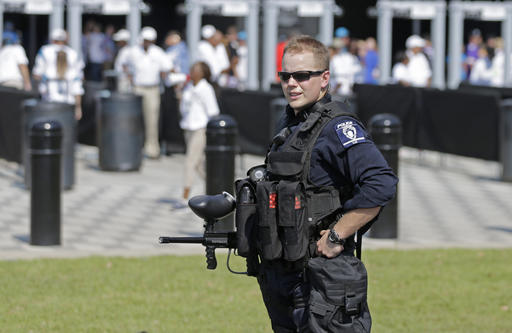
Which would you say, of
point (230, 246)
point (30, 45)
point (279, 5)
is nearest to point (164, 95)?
point (279, 5)

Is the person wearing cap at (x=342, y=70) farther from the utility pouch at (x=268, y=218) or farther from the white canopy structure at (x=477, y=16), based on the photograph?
the utility pouch at (x=268, y=218)

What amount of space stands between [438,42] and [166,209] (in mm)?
11904

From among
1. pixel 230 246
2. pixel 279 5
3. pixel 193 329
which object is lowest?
pixel 193 329

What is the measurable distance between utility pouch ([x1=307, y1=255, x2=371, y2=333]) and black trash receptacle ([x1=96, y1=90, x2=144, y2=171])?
1090 centimetres

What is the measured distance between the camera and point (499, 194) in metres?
14.2

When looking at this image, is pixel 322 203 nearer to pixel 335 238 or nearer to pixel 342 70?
pixel 335 238

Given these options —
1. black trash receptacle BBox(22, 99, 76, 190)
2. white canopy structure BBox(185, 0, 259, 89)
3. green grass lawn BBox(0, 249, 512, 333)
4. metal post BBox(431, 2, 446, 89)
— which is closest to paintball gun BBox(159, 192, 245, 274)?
green grass lawn BBox(0, 249, 512, 333)

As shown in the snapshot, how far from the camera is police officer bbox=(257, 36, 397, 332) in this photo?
15.6 ft

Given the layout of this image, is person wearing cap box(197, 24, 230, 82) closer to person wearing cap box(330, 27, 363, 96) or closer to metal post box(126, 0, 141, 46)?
metal post box(126, 0, 141, 46)

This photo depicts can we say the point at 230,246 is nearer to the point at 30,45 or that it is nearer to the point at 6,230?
the point at 6,230

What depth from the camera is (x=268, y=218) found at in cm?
480

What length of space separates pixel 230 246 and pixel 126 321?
2.65m

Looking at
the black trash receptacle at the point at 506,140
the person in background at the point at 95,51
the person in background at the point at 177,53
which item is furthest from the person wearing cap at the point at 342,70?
the person in background at the point at 95,51

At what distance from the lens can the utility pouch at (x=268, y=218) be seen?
480 cm
